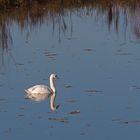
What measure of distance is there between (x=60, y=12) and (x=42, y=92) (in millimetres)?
7122

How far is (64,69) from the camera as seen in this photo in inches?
504

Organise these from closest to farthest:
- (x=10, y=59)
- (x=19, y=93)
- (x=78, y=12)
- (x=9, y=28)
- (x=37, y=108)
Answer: (x=37, y=108) < (x=19, y=93) < (x=10, y=59) < (x=9, y=28) < (x=78, y=12)

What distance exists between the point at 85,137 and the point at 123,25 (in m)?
8.02

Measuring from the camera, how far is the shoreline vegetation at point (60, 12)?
1698 centimetres

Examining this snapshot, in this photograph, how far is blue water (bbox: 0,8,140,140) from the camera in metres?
9.57

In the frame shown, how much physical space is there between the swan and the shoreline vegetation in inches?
147

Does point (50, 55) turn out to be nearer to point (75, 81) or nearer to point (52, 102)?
point (75, 81)

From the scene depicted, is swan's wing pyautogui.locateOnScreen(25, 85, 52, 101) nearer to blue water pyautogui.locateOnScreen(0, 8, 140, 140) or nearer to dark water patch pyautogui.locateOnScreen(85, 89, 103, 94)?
blue water pyautogui.locateOnScreen(0, 8, 140, 140)

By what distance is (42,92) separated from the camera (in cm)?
1158

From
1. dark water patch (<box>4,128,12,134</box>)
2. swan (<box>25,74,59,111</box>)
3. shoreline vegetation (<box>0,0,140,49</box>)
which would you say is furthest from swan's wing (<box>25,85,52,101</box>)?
shoreline vegetation (<box>0,0,140,49</box>)

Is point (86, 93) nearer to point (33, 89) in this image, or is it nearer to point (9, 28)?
point (33, 89)

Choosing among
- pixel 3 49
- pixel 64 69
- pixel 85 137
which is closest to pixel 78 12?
pixel 3 49

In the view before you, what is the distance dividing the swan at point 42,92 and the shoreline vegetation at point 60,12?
3.73 meters

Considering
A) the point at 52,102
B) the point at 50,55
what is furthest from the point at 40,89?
the point at 50,55
